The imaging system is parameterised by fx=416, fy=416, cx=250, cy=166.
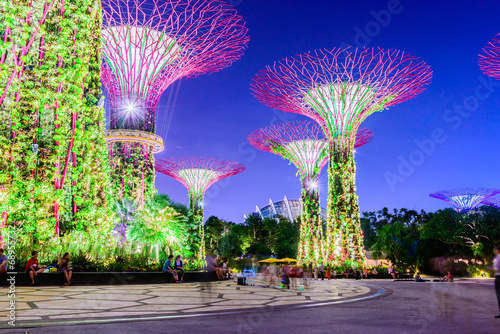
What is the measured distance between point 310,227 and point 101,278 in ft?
74.4

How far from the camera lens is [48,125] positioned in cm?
1341

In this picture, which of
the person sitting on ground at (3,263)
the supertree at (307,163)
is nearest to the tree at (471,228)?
the supertree at (307,163)

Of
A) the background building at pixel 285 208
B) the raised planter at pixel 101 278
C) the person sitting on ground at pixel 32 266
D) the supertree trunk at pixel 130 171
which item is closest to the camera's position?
the person sitting on ground at pixel 32 266

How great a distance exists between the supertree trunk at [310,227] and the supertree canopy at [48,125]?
20.9 meters

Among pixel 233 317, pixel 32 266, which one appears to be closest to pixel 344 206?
pixel 32 266

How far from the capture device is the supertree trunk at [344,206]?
2342cm

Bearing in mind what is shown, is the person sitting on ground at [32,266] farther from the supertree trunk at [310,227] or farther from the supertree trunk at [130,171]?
the supertree trunk at [310,227]

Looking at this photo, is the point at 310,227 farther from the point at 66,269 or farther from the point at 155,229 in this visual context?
the point at 66,269

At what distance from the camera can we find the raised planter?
1069cm

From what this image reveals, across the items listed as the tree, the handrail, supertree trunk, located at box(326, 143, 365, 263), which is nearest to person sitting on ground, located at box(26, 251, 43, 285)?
the handrail

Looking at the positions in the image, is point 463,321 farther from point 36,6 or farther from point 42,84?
point 36,6

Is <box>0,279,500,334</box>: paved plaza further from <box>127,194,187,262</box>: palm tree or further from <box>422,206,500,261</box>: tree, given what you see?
<box>422,206,500,261</box>: tree

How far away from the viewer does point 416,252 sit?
38312 mm

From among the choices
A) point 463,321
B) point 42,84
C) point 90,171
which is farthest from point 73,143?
point 463,321
